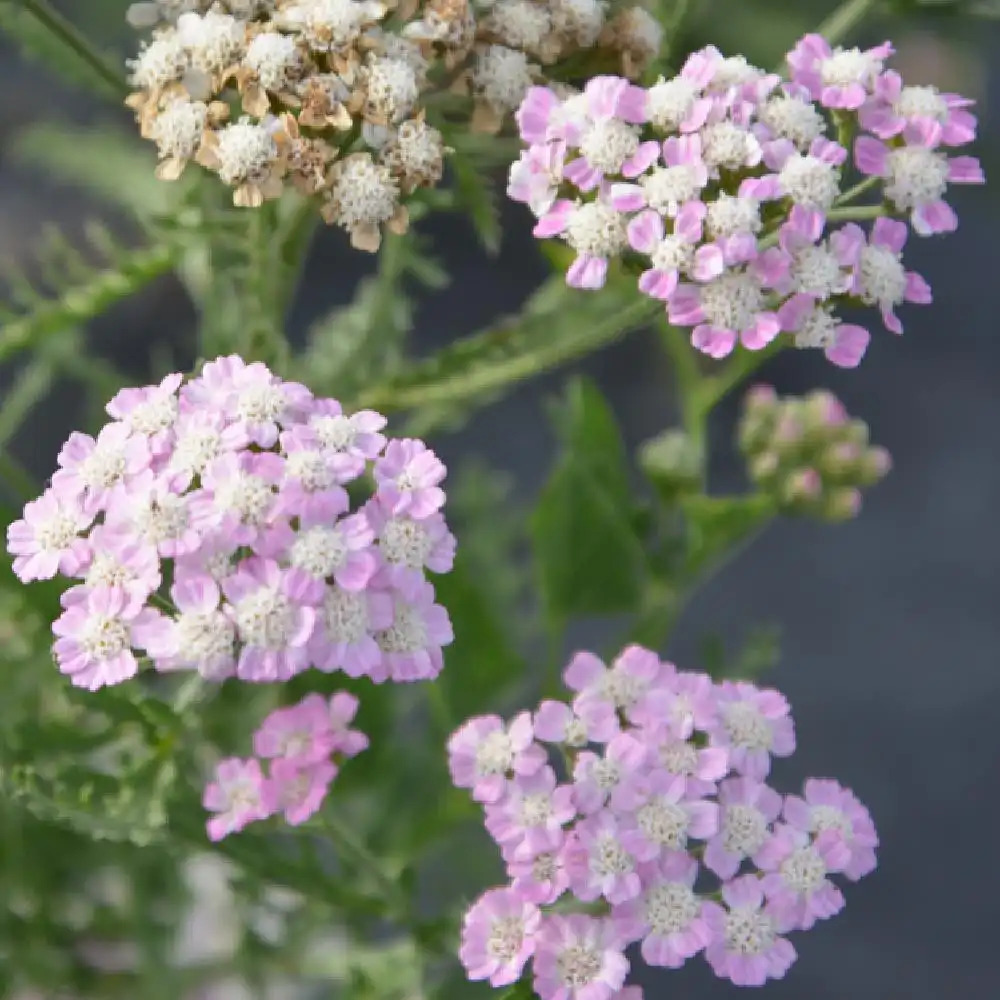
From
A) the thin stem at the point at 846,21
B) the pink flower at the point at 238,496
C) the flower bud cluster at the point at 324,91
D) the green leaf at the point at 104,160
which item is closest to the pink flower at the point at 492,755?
the pink flower at the point at 238,496

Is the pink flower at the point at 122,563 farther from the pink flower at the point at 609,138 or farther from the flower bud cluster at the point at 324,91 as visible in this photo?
the pink flower at the point at 609,138

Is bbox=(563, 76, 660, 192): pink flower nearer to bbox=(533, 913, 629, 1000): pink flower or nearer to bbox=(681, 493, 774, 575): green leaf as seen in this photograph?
bbox=(681, 493, 774, 575): green leaf

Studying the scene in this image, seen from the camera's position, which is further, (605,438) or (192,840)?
(605,438)

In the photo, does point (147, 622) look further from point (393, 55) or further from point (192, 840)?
point (393, 55)

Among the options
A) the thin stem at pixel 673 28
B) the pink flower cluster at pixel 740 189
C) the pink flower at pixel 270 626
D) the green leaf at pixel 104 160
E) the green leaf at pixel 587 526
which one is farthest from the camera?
the green leaf at pixel 104 160

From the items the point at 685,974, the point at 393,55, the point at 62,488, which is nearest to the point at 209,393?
the point at 62,488

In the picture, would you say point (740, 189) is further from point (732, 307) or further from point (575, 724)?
point (575, 724)

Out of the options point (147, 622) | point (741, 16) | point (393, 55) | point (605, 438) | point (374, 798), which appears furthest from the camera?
point (741, 16)

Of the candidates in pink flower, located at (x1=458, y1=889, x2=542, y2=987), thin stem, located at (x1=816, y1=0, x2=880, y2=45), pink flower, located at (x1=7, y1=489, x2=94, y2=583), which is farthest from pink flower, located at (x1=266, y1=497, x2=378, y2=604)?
thin stem, located at (x1=816, y1=0, x2=880, y2=45)
